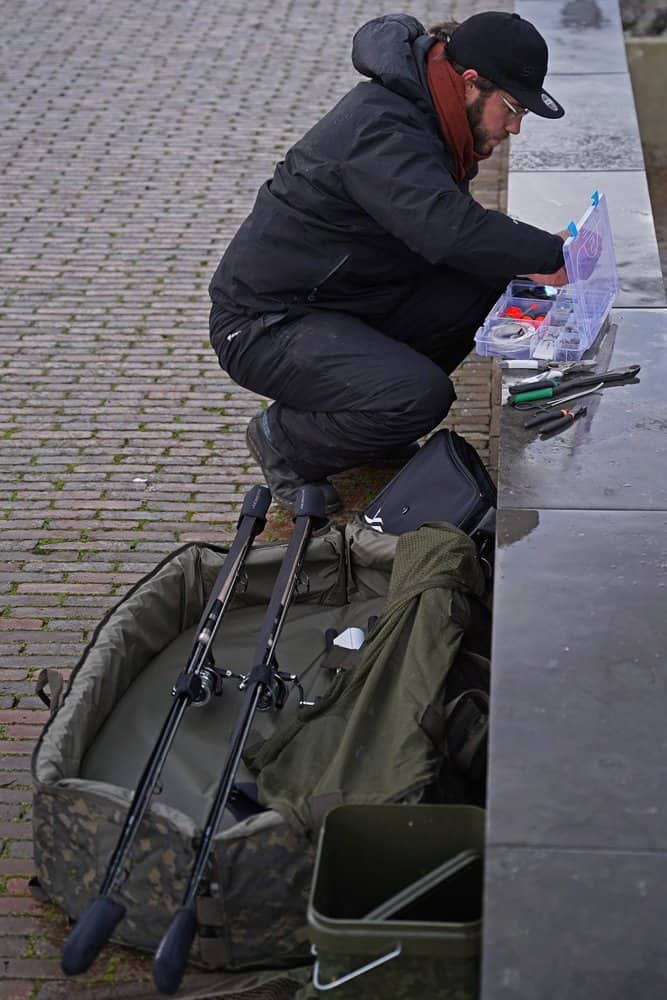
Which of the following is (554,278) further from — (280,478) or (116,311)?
(116,311)

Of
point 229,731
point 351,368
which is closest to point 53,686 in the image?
point 229,731

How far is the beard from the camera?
4340mm

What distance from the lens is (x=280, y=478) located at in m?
4.98

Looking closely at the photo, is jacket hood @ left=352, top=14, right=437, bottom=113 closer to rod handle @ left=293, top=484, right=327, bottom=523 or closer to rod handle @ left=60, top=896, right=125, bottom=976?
rod handle @ left=293, top=484, right=327, bottom=523

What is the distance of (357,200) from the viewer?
4.34m

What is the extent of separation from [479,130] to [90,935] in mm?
3005

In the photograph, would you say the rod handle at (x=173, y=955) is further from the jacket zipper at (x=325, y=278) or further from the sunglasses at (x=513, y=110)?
the sunglasses at (x=513, y=110)

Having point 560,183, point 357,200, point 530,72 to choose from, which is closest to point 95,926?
point 357,200

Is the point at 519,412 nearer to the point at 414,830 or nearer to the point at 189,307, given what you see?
the point at 414,830

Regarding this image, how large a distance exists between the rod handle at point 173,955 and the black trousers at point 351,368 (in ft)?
7.69

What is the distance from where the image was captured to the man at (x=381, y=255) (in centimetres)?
426

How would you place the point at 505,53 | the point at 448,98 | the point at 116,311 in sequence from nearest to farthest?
1. the point at 505,53
2. the point at 448,98
3. the point at 116,311

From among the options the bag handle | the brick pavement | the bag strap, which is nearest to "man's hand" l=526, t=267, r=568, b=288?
the brick pavement

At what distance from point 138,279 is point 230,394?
58.1 inches
